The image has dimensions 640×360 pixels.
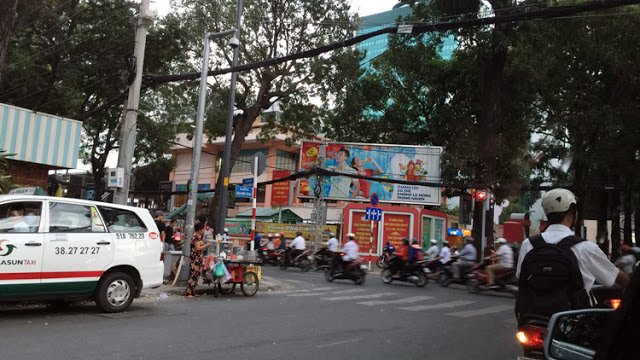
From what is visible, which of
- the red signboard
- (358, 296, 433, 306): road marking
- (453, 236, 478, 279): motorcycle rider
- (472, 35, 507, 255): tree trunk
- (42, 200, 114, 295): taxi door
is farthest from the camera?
the red signboard

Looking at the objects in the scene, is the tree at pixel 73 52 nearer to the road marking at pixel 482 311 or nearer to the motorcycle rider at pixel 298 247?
the motorcycle rider at pixel 298 247

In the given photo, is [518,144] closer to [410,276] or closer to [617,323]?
[410,276]

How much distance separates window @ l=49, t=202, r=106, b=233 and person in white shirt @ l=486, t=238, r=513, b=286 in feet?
36.4

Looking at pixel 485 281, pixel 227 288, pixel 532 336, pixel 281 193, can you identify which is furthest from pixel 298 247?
pixel 532 336

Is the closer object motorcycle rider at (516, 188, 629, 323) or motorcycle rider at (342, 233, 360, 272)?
motorcycle rider at (516, 188, 629, 323)

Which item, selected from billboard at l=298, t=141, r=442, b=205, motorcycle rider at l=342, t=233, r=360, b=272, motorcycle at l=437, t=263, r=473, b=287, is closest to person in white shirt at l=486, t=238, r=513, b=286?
motorcycle at l=437, t=263, r=473, b=287

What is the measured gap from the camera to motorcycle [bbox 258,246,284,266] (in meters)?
24.6

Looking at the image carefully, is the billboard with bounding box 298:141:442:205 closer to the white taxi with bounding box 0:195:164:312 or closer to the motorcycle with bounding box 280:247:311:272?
the motorcycle with bounding box 280:247:311:272

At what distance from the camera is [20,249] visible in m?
7.72

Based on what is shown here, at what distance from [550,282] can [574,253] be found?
25 centimetres

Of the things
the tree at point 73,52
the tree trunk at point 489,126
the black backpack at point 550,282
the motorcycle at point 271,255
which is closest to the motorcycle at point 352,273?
the motorcycle at point 271,255

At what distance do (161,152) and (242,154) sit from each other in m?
11.9

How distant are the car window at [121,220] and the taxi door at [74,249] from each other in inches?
5.8

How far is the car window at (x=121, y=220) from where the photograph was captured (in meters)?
8.94
